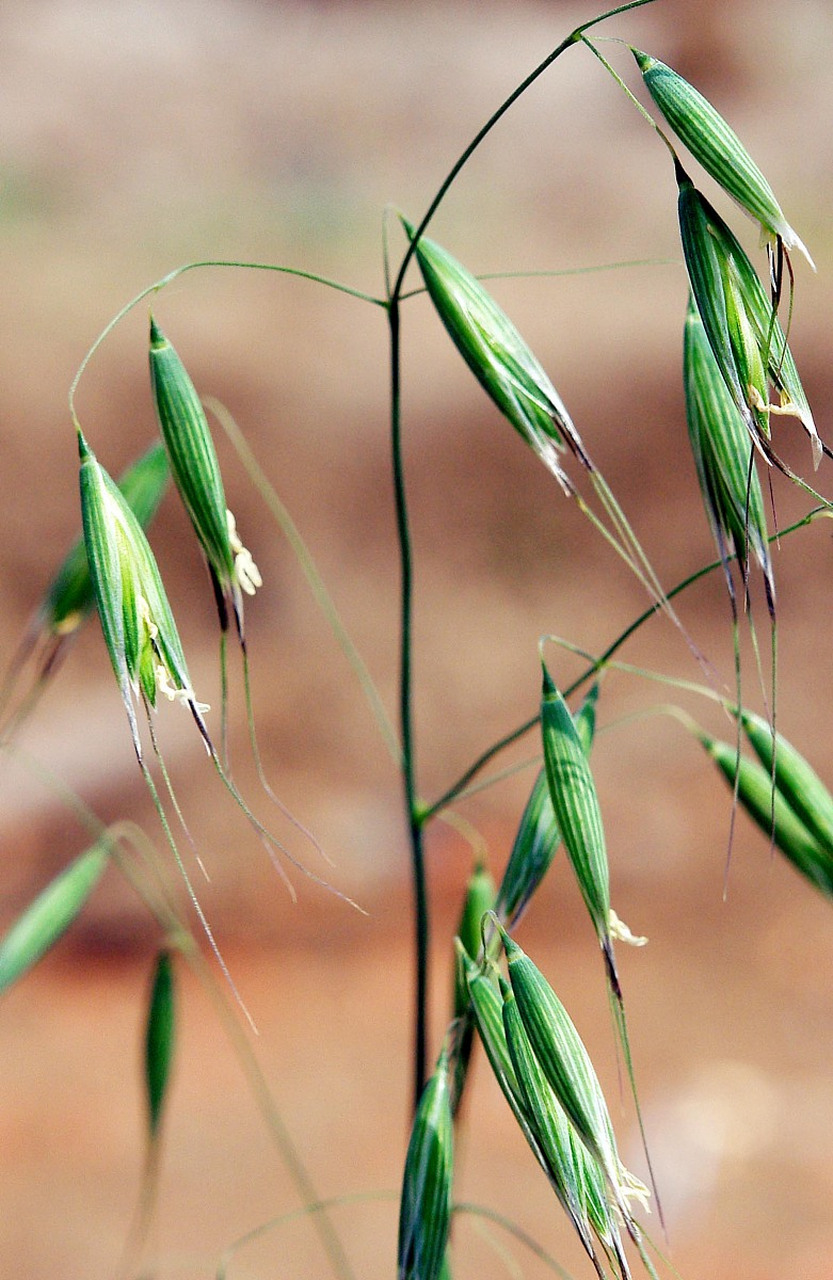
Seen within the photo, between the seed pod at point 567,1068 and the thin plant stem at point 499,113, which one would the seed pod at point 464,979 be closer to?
the seed pod at point 567,1068

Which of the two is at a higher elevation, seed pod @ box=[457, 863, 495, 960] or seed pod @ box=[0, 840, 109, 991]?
seed pod @ box=[0, 840, 109, 991]

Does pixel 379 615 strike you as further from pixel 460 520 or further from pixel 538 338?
pixel 538 338

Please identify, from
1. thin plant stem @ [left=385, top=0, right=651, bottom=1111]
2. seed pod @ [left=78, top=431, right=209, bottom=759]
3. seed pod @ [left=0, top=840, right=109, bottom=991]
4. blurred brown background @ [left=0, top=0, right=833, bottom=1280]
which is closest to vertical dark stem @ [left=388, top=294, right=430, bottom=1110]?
thin plant stem @ [left=385, top=0, right=651, bottom=1111]

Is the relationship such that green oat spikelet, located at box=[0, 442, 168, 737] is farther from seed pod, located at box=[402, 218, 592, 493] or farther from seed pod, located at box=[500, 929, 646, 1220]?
seed pod, located at box=[500, 929, 646, 1220]

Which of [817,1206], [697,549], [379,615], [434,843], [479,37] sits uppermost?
[479,37]

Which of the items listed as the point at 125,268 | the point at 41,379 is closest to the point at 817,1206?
the point at 41,379

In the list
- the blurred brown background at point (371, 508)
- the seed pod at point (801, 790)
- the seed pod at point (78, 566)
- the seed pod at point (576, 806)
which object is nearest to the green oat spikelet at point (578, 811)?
the seed pod at point (576, 806)
